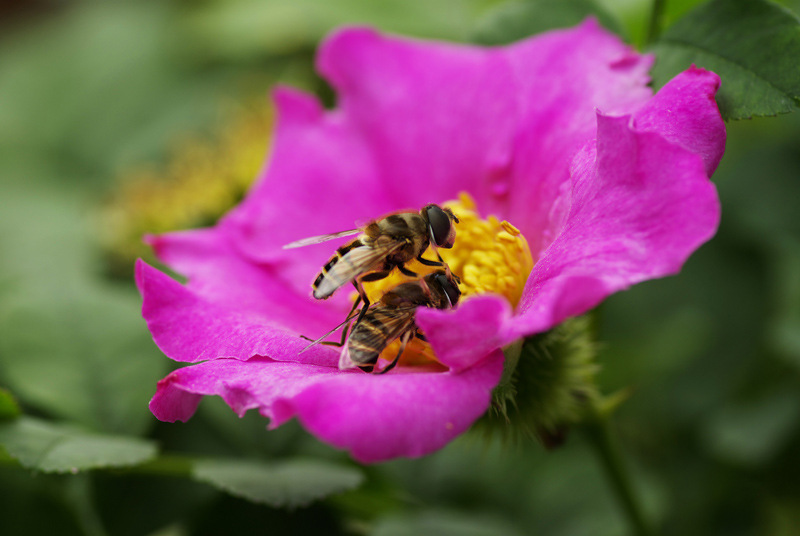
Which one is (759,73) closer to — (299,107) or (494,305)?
(494,305)

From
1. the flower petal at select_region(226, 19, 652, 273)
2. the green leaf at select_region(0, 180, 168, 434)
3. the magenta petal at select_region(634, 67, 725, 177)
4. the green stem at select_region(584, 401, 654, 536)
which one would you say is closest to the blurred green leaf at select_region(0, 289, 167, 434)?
the green leaf at select_region(0, 180, 168, 434)

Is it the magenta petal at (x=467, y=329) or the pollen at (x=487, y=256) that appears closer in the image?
the magenta petal at (x=467, y=329)

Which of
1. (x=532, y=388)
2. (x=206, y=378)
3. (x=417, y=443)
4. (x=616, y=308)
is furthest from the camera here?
(x=616, y=308)

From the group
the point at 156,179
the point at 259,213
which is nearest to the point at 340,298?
the point at 259,213

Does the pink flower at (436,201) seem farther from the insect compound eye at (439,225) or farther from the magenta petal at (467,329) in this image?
the insect compound eye at (439,225)

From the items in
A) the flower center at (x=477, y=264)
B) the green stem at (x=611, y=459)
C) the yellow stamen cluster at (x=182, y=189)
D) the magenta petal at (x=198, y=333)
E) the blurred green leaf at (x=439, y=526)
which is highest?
the magenta petal at (x=198, y=333)

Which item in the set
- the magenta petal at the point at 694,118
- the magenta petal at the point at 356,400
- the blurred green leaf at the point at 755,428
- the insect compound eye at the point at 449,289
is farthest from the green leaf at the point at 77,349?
the blurred green leaf at the point at 755,428

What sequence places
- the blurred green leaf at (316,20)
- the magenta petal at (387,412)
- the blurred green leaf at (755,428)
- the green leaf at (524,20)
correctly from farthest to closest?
the blurred green leaf at (316,20) < the blurred green leaf at (755,428) < the green leaf at (524,20) < the magenta petal at (387,412)
